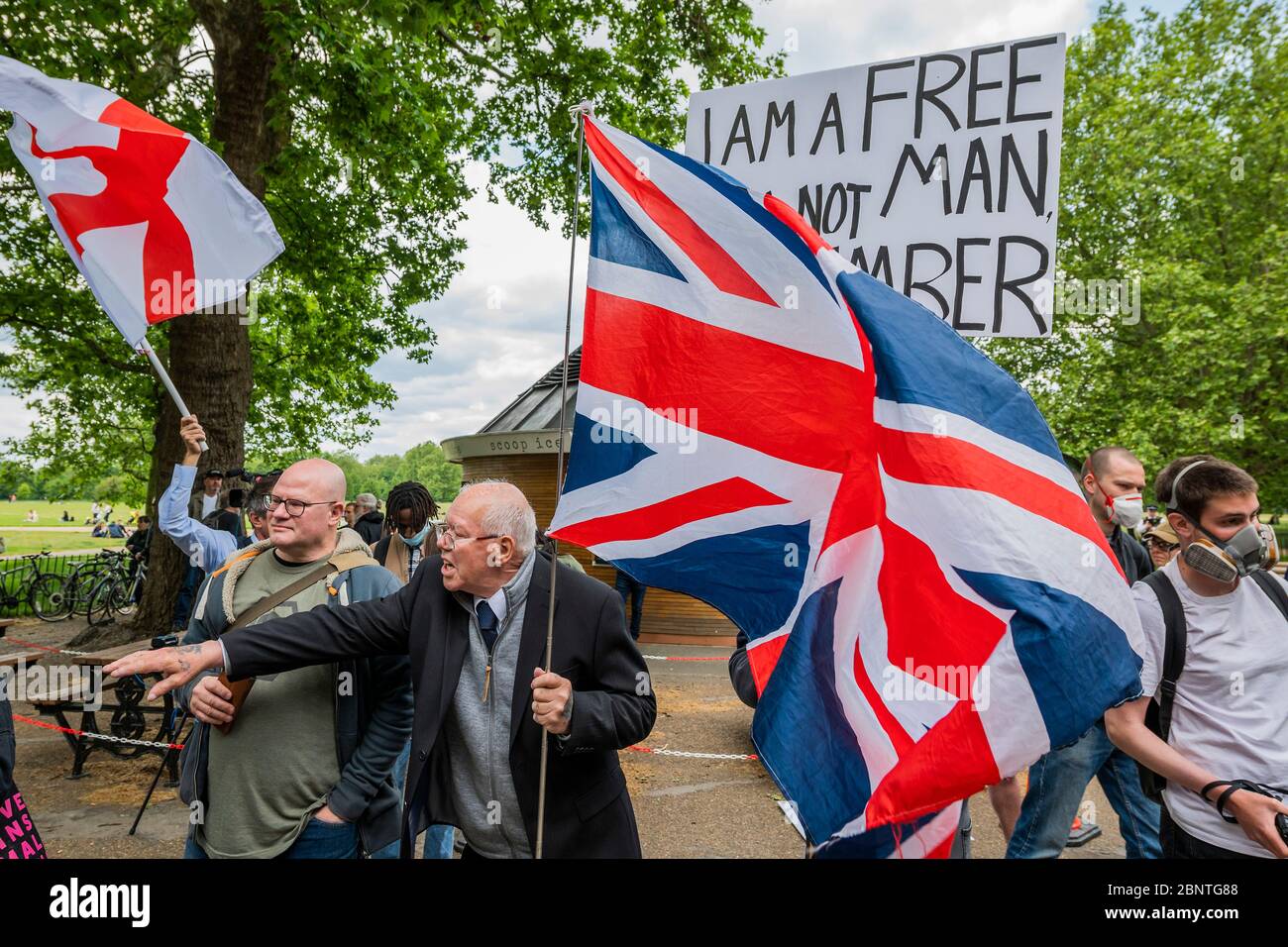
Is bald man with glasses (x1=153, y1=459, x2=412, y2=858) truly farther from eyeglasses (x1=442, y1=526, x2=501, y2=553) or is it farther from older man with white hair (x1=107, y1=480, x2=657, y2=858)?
eyeglasses (x1=442, y1=526, x2=501, y2=553)

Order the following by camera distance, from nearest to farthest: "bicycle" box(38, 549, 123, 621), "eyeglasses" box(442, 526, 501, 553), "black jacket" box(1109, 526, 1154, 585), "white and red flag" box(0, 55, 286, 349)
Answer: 1. "eyeglasses" box(442, 526, 501, 553)
2. "white and red flag" box(0, 55, 286, 349)
3. "black jacket" box(1109, 526, 1154, 585)
4. "bicycle" box(38, 549, 123, 621)

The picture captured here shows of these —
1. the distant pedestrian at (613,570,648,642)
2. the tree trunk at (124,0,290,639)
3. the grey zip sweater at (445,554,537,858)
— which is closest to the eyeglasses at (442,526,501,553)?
the grey zip sweater at (445,554,537,858)

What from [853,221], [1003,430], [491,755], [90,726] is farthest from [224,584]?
[90,726]

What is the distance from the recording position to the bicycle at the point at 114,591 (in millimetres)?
15484

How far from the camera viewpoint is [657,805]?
5945mm

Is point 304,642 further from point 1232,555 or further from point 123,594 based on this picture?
point 123,594

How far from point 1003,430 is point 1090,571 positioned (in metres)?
0.46

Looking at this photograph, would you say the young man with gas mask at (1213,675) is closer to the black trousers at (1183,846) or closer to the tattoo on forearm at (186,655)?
the black trousers at (1183,846)

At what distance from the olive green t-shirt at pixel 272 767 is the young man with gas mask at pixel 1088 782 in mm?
3194

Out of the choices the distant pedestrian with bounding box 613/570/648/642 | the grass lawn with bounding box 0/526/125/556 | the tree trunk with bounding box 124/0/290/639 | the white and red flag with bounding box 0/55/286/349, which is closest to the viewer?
the white and red flag with bounding box 0/55/286/349

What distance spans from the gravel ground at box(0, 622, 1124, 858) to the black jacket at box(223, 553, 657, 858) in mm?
2773

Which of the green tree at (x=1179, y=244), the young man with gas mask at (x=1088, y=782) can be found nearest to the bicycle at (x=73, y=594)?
the young man with gas mask at (x=1088, y=782)

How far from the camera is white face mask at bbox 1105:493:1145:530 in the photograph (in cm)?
390
